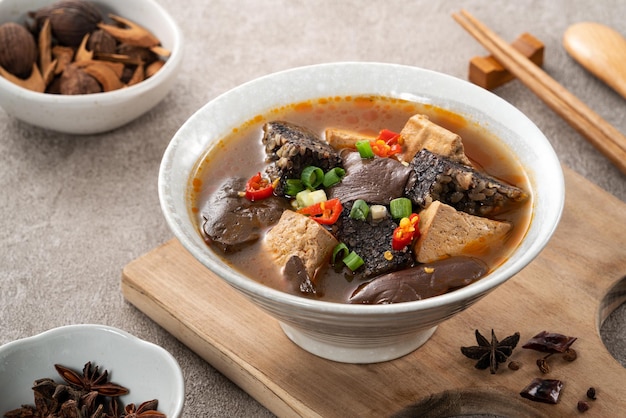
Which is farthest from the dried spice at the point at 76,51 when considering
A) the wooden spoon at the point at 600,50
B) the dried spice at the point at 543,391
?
the dried spice at the point at 543,391

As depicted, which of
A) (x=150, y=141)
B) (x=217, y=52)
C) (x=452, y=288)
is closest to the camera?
(x=452, y=288)

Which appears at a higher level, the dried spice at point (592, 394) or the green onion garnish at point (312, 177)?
the green onion garnish at point (312, 177)

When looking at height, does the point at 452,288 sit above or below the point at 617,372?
above

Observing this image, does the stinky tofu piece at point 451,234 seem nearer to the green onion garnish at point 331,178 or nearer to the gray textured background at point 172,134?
the green onion garnish at point 331,178

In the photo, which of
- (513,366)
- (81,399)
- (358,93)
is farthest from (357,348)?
(358,93)

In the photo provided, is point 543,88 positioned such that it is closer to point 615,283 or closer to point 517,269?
point 615,283

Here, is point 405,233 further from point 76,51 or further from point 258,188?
point 76,51

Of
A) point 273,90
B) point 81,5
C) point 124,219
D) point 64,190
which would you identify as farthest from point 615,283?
point 81,5
